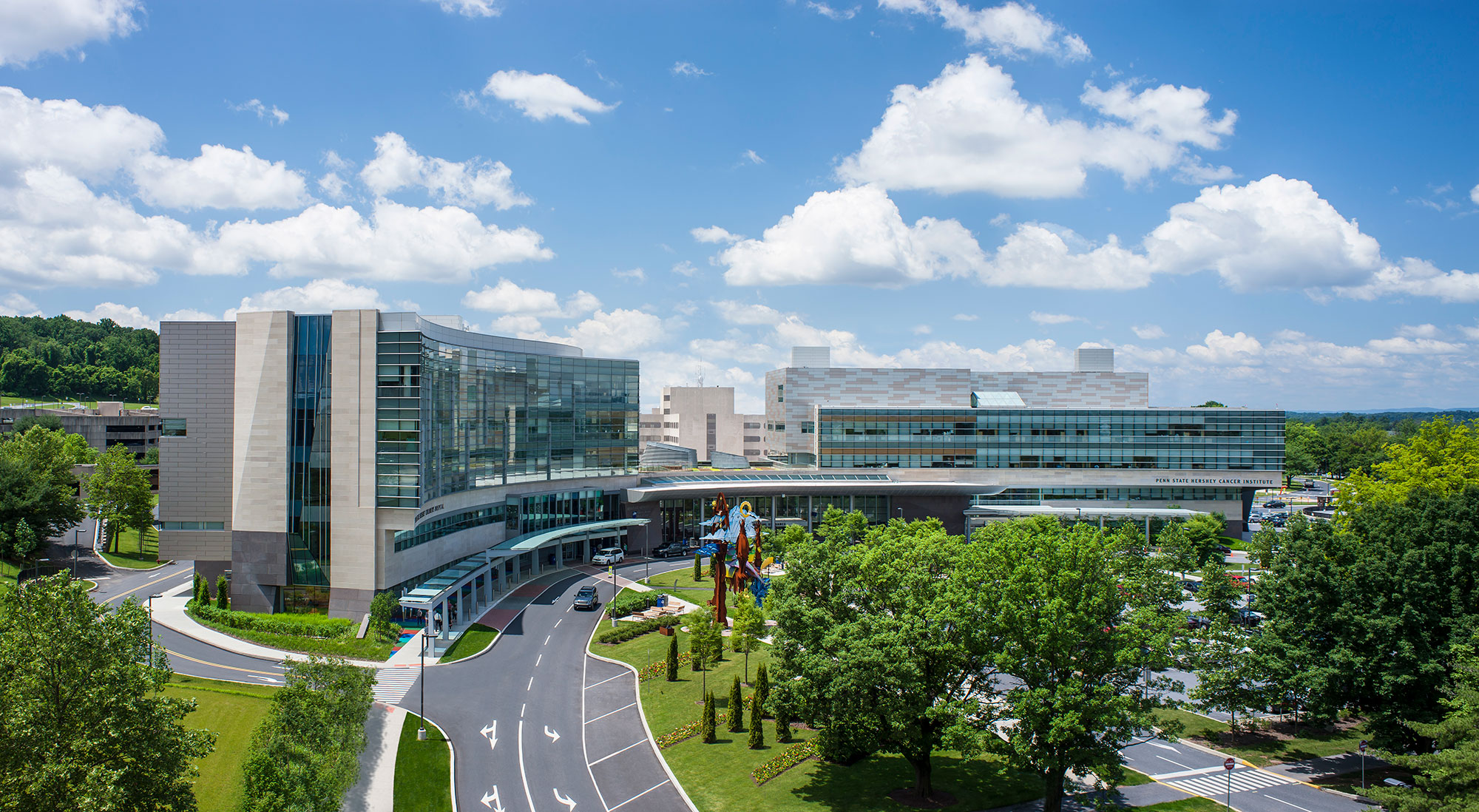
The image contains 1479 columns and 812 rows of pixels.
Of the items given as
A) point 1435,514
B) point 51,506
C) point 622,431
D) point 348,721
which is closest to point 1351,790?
point 1435,514

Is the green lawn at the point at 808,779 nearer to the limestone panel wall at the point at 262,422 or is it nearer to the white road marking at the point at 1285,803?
the white road marking at the point at 1285,803

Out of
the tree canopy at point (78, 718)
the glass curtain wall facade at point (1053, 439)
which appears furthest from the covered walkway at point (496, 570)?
the glass curtain wall facade at point (1053, 439)

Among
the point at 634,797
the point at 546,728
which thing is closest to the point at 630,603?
the point at 546,728

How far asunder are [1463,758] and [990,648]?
17.0m

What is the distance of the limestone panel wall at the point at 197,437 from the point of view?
7138cm

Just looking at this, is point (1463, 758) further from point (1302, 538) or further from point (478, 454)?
point (478, 454)

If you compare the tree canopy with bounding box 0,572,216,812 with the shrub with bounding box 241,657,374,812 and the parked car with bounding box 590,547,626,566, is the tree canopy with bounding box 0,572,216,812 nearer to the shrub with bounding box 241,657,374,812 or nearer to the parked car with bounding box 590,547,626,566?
the shrub with bounding box 241,657,374,812

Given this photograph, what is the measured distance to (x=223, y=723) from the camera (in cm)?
4669

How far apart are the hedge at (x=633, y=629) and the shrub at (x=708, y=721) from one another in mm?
18020

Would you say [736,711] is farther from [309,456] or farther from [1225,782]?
[309,456]

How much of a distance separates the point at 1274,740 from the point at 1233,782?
Result: 7906 mm

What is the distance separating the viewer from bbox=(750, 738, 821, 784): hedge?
40500 mm

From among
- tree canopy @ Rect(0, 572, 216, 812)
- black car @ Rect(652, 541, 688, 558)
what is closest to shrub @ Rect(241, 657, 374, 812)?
tree canopy @ Rect(0, 572, 216, 812)

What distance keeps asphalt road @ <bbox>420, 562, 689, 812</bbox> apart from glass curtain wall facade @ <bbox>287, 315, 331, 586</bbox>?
16706 mm
